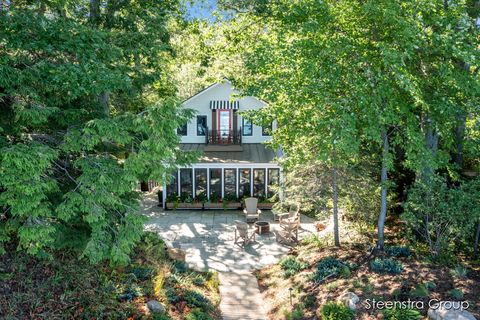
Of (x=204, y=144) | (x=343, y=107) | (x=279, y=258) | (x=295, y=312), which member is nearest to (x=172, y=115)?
(x=343, y=107)

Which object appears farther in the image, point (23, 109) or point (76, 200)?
point (76, 200)

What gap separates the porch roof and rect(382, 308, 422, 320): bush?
11.2 metres

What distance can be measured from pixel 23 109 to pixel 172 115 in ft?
7.92

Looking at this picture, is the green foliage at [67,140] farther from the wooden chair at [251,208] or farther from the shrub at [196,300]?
the wooden chair at [251,208]

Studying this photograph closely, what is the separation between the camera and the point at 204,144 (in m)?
21.6

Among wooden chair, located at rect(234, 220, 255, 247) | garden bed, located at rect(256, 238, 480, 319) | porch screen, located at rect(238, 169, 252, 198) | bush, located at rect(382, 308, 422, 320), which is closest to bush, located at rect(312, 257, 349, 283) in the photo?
garden bed, located at rect(256, 238, 480, 319)

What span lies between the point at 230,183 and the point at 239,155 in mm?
1562

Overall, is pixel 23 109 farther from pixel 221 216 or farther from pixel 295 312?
pixel 221 216

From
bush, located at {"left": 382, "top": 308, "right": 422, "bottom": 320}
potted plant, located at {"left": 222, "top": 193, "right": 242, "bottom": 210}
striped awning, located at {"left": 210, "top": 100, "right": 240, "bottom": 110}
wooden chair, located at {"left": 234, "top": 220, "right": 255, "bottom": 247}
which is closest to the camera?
bush, located at {"left": 382, "top": 308, "right": 422, "bottom": 320}

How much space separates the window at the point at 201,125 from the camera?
71.0 feet

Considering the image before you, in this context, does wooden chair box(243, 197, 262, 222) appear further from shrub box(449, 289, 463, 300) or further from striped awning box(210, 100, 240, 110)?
shrub box(449, 289, 463, 300)

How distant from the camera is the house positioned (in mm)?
19203

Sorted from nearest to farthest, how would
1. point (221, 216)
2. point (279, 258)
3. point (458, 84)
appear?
point (458, 84)
point (279, 258)
point (221, 216)

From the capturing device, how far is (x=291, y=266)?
1199cm
